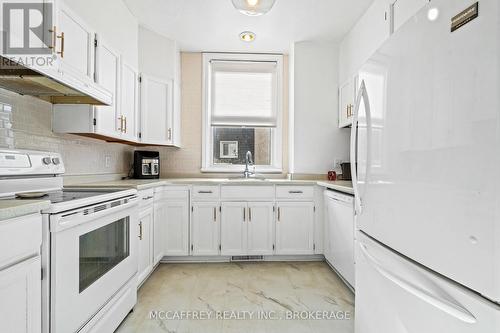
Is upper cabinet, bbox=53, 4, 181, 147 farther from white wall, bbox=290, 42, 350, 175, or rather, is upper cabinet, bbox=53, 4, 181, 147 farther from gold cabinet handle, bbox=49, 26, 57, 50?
white wall, bbox=290, 42, 350, 175

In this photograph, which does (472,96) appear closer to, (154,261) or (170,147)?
(154,261)

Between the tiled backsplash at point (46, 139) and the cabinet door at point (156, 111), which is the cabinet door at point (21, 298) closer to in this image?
the tiled backsplash at point (46, 139)

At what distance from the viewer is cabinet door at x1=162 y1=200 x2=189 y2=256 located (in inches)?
121

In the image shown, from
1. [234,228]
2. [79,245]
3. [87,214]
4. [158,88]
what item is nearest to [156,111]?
[158,88]

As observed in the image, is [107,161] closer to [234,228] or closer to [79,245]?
[234,228]

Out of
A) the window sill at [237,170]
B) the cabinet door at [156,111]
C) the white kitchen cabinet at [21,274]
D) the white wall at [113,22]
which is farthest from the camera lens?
the window sill at [237,170]

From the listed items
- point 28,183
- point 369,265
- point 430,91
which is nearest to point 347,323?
point 369,265

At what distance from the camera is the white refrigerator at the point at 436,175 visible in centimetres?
67

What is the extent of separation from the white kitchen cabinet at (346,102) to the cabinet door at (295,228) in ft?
3.36

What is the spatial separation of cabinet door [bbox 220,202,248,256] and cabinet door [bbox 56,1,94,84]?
1.81 meters

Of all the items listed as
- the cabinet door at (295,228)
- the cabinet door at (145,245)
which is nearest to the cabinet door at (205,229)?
the cabinet door at (145,245)

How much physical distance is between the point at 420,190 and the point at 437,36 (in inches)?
18.3

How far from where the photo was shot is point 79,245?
4.63 feet

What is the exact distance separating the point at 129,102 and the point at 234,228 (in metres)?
1.69
